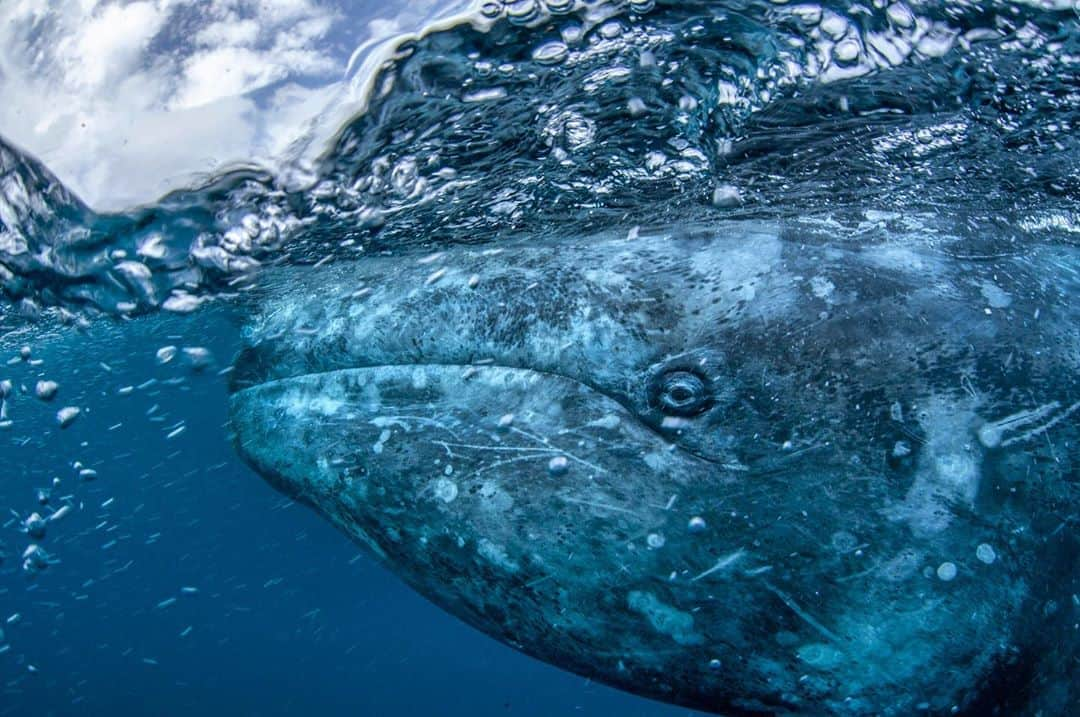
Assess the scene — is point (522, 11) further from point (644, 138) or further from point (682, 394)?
point (682, 394)

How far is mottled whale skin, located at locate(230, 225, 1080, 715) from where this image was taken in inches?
135

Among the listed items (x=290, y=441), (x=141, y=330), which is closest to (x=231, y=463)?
(x=141, y=330)

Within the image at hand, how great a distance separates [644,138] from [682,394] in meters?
→ 3.70

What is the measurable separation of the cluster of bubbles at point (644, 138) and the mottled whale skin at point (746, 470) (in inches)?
72.0

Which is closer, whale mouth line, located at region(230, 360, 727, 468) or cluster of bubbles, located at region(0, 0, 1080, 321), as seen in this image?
whale mouth line, located at region(230, 360, 727, 468)

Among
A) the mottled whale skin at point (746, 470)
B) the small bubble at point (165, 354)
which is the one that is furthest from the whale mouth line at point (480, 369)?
the small bubble at point (165, 354)

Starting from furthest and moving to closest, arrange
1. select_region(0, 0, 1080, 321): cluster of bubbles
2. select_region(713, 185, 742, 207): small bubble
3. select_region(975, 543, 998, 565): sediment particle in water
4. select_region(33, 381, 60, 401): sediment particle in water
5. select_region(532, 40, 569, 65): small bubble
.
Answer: select_region(33, 381, 60, 401): sediment particle in water → select_region(713, 185, 742, 207): small bubble → select_region(532, 40, 569, 65): small bubble → select_region(0, 0, 1080, 321): cluster of bubbles → select_region(975, 543, 998, 565): sediment particle in water

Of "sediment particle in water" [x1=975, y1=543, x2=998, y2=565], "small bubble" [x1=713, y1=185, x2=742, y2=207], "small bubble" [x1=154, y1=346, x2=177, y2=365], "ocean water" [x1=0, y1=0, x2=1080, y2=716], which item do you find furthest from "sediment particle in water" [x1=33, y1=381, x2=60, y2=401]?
"sediment particle in water" [x1=975, y1=543, x2=998, y2=565]

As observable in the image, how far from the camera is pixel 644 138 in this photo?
265 inches

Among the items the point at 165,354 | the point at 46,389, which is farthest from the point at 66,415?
the point at 165,354

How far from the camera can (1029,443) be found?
11.9 ft

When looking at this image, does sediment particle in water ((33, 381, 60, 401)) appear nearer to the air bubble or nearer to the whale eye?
the air bubble

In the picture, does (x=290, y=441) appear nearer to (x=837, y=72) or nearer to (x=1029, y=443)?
(x=1029, y=443)

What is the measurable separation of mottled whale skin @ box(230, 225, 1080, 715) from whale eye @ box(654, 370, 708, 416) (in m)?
0.01
